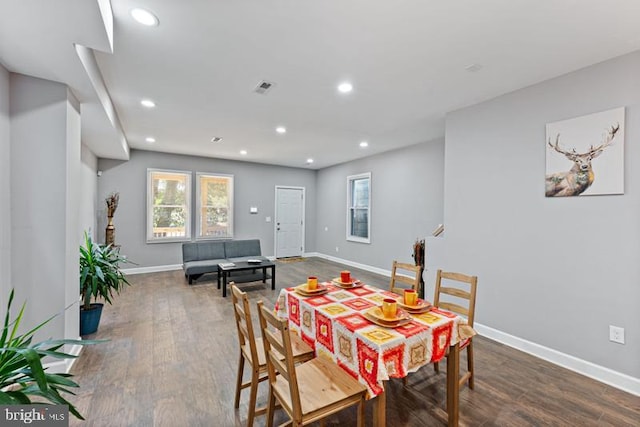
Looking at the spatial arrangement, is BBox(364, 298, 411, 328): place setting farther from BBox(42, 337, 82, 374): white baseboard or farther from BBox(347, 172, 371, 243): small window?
BBox(347, 172, 371, 243): small window

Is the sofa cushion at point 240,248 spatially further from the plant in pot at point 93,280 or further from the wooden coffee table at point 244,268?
the plant in pot at point 93,280

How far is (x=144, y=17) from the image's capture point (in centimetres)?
190

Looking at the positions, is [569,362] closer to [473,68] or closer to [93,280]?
[473,68]

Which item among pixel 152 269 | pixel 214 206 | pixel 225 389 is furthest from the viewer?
pixel 214 206

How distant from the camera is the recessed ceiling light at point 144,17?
1844mm

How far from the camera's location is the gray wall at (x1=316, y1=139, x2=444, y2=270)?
201 inches

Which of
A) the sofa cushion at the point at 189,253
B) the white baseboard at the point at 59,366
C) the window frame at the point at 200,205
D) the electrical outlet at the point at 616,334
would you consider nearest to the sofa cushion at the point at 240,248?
the sofa cushion at the point at 189,253

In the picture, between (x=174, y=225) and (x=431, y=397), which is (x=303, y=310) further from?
(x=174, y=225)

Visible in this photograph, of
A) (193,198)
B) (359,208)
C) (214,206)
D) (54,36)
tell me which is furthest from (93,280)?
(359,208)

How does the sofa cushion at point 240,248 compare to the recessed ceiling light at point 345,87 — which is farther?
the sofa cushion at point 240,248

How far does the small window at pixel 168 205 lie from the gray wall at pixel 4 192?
4.12 metres

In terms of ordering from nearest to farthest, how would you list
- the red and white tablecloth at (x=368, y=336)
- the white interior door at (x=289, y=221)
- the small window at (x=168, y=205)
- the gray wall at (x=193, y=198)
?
the red and white tablecloth at (x=368, y=336) < the gray wall at (x=193, y=198) < the small window at (x=168, y=205) < the white interior door at (x=289, y=221)

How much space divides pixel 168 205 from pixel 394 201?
501 cm

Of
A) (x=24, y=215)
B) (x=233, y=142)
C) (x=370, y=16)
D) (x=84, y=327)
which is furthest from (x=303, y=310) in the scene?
(x=233, y=142)
